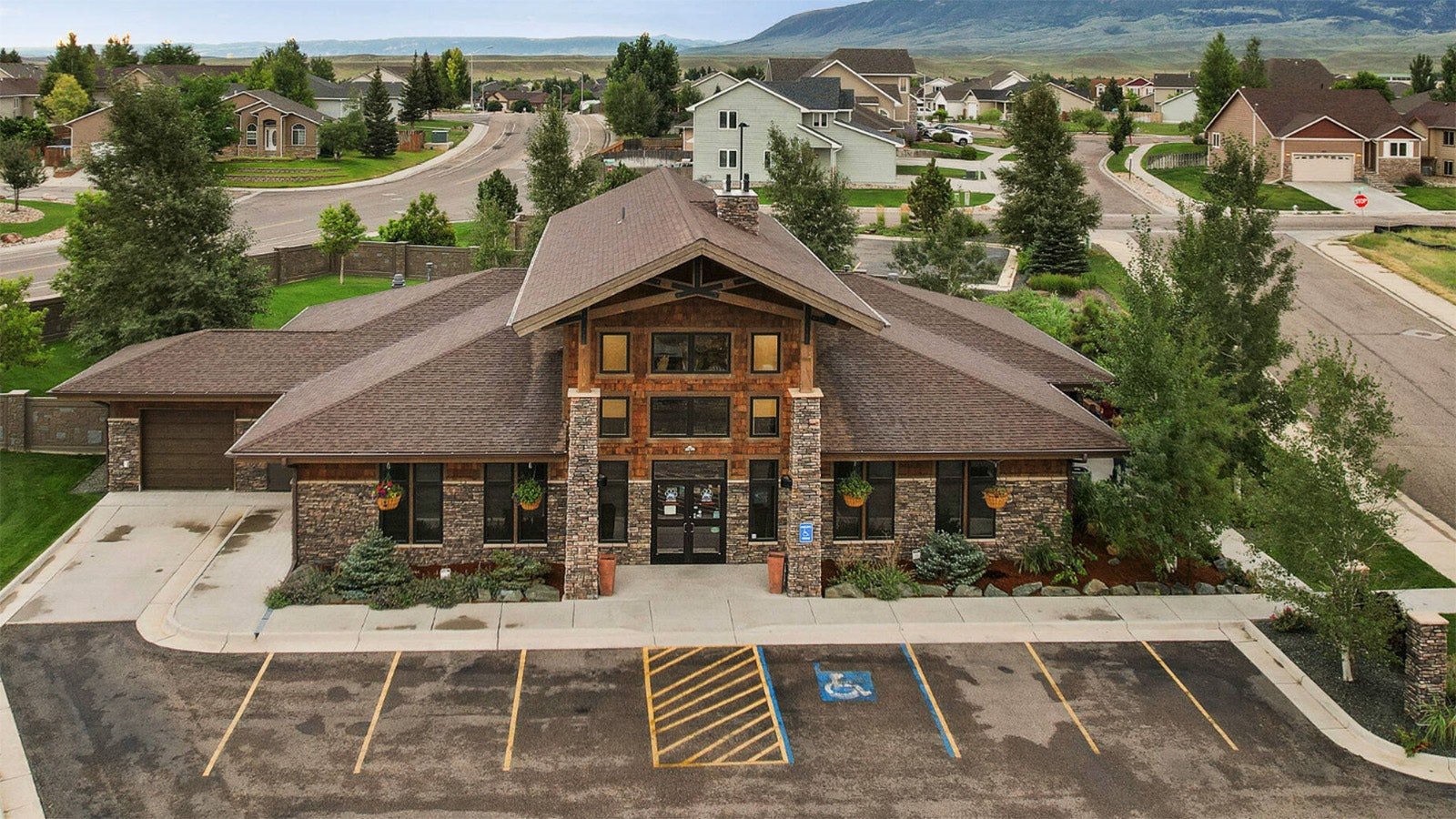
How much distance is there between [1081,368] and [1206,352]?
25.1 feet

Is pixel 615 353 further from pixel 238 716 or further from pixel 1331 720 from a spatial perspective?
pixel 1331 720

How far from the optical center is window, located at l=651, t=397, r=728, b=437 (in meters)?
27.4

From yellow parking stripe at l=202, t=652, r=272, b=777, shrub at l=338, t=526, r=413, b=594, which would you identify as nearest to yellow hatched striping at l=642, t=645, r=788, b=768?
shrub at l=338, t=526, r=413, b=594

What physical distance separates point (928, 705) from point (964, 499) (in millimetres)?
7264

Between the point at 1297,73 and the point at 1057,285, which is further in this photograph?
the point at 1297,73

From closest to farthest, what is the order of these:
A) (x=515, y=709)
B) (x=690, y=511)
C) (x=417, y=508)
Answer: (x=515, y=709) < (x=417, y=508) < (x=690, y=511)

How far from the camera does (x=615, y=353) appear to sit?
27.0m

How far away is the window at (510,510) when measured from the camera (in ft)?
90.5

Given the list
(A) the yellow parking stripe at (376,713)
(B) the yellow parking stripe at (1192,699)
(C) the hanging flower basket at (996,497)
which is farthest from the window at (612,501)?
(B) the yellow parking stripe at (1192,699)

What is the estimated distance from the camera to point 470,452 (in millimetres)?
26672

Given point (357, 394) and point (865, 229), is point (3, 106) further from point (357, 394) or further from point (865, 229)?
point (357, 394)

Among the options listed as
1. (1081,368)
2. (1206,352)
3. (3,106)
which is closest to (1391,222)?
(1081,368)

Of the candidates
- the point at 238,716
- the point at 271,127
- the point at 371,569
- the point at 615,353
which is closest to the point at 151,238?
the point at 371,569

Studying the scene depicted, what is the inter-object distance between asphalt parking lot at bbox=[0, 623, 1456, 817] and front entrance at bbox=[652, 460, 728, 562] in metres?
4.19
